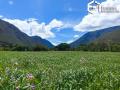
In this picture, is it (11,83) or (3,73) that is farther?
(3,73)

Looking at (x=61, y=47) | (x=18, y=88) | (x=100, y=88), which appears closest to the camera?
(x=18, y=88)

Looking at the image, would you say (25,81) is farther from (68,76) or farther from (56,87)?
(68,76)

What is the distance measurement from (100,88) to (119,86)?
2.38ft

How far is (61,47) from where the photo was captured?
4225 inches

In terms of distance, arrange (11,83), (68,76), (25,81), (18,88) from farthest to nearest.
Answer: (68,76), (25,81), (11,83), (18,88)

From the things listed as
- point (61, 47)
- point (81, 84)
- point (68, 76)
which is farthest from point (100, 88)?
point (61, 47)

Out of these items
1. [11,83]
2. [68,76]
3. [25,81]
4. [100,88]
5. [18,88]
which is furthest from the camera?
[68,76]

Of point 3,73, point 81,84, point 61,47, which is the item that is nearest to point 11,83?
point 3,73

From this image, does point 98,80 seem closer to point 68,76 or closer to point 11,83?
point 68,76

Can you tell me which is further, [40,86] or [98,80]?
[98,80]

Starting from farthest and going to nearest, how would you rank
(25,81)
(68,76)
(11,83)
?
(68,76) → (25,81) → (11,83)

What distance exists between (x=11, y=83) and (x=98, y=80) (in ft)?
11.3

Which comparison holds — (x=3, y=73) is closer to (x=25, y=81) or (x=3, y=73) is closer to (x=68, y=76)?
(x=25, y=81)

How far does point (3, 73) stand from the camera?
9312 millimetres
